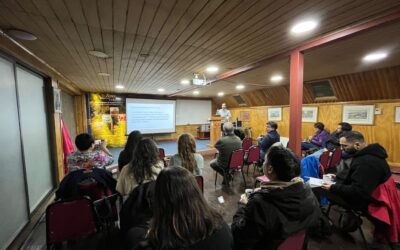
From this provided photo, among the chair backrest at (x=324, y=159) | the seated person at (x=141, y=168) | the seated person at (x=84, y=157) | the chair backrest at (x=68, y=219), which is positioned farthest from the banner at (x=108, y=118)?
the chair backrest at (x=324, y=159)

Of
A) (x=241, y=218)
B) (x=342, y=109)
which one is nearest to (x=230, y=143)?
(x=241, y=218)

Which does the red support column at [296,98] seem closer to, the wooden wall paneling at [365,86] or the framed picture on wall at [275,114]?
the wooden wall paneling at [365,86]

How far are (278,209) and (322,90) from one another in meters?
5.82

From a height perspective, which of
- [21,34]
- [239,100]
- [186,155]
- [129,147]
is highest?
[21,34]

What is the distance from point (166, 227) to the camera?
2.49ft

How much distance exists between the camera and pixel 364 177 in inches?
67.6

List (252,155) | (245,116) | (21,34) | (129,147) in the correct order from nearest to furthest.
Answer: (21,34), (129,147), (252,155), (245,116)

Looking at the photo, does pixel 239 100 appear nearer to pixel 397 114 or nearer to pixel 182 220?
pixel 397 114

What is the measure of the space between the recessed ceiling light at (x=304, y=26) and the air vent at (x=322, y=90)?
3.85 meters

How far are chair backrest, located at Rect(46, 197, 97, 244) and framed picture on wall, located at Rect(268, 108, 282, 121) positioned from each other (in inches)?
269

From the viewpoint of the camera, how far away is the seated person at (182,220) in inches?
29.4

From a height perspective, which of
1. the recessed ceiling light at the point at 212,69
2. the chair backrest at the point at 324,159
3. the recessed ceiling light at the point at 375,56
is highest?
the recessed ceiling light at the point at 375,56

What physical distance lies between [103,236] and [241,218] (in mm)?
1720

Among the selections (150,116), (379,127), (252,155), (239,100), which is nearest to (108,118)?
(150,116)
